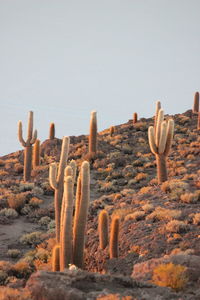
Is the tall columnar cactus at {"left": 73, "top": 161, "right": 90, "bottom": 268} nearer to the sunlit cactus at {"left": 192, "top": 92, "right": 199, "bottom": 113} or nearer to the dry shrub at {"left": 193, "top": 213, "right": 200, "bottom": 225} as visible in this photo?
the dry shrub at {"left": 193, "top": 213, "right": 200, "bottom": 225}

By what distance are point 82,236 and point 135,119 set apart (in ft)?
96.1

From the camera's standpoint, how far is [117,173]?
2728 cm

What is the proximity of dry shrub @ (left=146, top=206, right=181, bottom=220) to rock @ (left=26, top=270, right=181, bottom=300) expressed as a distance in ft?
21.6

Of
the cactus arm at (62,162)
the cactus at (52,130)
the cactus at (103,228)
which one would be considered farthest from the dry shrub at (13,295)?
the cactus at (52,130)

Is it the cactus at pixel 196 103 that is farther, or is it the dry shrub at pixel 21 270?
the cactus at pixel 196 103

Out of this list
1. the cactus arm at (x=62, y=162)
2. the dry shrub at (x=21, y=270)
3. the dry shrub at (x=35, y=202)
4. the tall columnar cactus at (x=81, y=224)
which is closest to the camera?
the tall columnar cactus at (x=81, y=224)

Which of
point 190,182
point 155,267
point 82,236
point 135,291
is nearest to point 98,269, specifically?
point 82,236

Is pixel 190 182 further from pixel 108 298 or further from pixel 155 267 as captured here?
pixel 108 298

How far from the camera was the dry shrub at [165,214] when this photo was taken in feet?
47.9

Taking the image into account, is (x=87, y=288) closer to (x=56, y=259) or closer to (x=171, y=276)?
(x=171, y=276)

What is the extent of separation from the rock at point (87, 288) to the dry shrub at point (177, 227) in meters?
5.43

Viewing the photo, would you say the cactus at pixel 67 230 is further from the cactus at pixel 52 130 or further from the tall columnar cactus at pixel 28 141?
the cactus at pixel 52 130

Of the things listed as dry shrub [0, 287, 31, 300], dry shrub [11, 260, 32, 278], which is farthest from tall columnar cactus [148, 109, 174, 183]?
dry shrub [0, 287, 31, 300]

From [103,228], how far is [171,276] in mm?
5326
